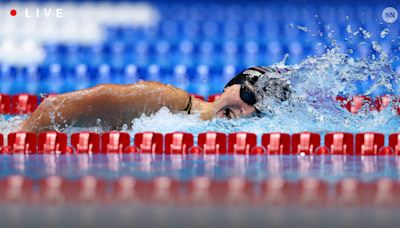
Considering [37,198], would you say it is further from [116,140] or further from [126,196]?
[116,140]

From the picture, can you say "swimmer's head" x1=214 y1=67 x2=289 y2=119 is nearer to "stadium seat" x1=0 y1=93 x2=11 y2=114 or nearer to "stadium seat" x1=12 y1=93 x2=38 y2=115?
"stadium seat" x1=12 y1=93 x2=38 y2=115

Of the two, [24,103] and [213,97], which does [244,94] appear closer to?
[213,97]

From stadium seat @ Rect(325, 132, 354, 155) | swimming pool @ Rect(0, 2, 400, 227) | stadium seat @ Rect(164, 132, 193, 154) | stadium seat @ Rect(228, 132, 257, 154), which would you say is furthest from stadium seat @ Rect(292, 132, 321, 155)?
stadium seat @ Rect(164, 132, 193, 154)

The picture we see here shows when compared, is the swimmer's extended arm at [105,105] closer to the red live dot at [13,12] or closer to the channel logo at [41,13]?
the channel logo at [41,13]

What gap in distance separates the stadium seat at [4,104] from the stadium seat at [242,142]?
151 inches

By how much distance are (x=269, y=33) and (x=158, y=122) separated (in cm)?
348

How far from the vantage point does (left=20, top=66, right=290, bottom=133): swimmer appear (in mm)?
3096

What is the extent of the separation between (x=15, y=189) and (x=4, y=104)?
515 cm

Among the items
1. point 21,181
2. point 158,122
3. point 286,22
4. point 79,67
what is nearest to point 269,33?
point 286,22

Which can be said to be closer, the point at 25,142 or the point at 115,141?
the point at 25,142

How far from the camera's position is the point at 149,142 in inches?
132

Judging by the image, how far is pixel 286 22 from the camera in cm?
632

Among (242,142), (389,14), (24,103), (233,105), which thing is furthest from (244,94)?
(389,14)

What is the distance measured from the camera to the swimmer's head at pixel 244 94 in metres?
3.37
